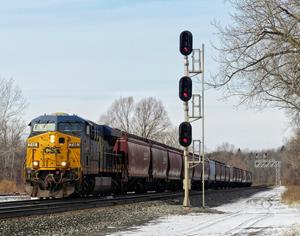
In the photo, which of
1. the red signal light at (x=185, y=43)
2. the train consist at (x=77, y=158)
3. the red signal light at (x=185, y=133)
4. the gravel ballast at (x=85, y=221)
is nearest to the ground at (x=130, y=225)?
the gravel ballast at (x=85, y=221)

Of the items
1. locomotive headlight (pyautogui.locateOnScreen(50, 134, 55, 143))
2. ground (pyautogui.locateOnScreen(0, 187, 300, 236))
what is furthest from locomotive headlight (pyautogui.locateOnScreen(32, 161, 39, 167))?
ground (pyautogui.locateOnScreen(0, 187, 300, 236))

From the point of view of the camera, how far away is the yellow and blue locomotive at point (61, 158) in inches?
917

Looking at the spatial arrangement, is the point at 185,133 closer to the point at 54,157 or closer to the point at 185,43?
the point at 185,43

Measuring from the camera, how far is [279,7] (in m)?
16.2

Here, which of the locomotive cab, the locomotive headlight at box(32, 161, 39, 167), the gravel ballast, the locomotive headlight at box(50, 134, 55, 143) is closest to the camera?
the gravel ballast

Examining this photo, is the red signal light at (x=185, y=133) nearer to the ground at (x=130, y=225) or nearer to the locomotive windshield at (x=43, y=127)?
the ground at (x=130, y=225)

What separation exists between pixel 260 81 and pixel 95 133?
11641mm

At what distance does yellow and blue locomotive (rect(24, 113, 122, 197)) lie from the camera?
2328 centimetres

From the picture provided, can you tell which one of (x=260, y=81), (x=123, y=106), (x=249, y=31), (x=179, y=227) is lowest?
(x=179, y=227)

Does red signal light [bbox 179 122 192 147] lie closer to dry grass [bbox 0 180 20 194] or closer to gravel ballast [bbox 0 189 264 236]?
gravel ballast [bbox 0 189 264 236]

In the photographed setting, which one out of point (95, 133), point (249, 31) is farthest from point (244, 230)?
point (95, 133)

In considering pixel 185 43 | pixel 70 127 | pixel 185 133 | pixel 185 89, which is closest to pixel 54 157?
pixel 70 127

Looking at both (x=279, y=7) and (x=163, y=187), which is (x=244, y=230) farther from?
(x=163, y=187)

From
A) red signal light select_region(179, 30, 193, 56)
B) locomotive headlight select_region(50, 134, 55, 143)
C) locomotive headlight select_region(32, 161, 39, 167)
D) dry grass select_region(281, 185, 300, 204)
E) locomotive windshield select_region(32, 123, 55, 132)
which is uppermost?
red signal light select_region(179, 30, 193, 56)
